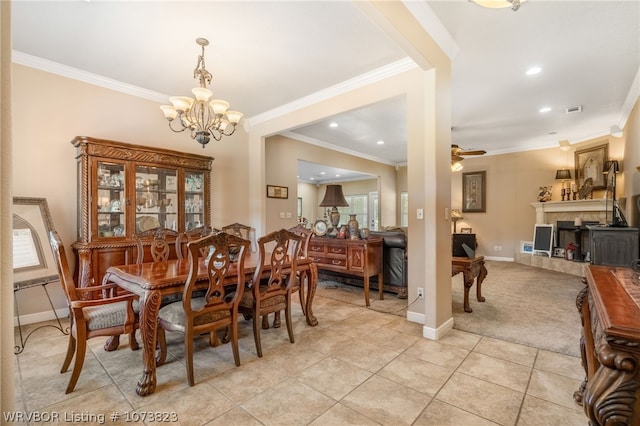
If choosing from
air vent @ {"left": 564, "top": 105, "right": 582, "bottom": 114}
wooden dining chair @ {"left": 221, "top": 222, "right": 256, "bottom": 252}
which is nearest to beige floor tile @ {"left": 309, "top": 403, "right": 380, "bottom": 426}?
wooden dining chair @ {"left": 221, "top": 222, "right": 256, "bottom": 252}

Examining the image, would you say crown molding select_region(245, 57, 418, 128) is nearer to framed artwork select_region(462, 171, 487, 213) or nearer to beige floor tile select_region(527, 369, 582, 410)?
beige floor tile select_region(527, 369, 582, 410)

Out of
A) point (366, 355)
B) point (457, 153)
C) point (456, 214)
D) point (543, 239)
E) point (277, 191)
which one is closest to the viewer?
point (366, 355)

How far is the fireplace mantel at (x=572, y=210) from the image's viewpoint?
5.64 metres

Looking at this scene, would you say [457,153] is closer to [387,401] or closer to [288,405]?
[387,401]

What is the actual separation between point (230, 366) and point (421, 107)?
2936mm

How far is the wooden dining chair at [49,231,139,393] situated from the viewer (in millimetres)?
1881

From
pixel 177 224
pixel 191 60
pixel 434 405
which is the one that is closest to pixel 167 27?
pixel 191 60

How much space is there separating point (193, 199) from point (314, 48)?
2646 mm

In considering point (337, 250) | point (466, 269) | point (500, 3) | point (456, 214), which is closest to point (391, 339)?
A: point (466, 269)

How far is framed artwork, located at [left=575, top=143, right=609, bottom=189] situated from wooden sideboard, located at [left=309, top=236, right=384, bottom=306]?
515cm

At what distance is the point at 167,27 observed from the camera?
2.58 meters

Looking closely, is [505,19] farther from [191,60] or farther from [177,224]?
[177,224]

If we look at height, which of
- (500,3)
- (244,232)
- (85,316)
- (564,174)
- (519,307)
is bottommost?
(519,307)

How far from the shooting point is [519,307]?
3.58 m
